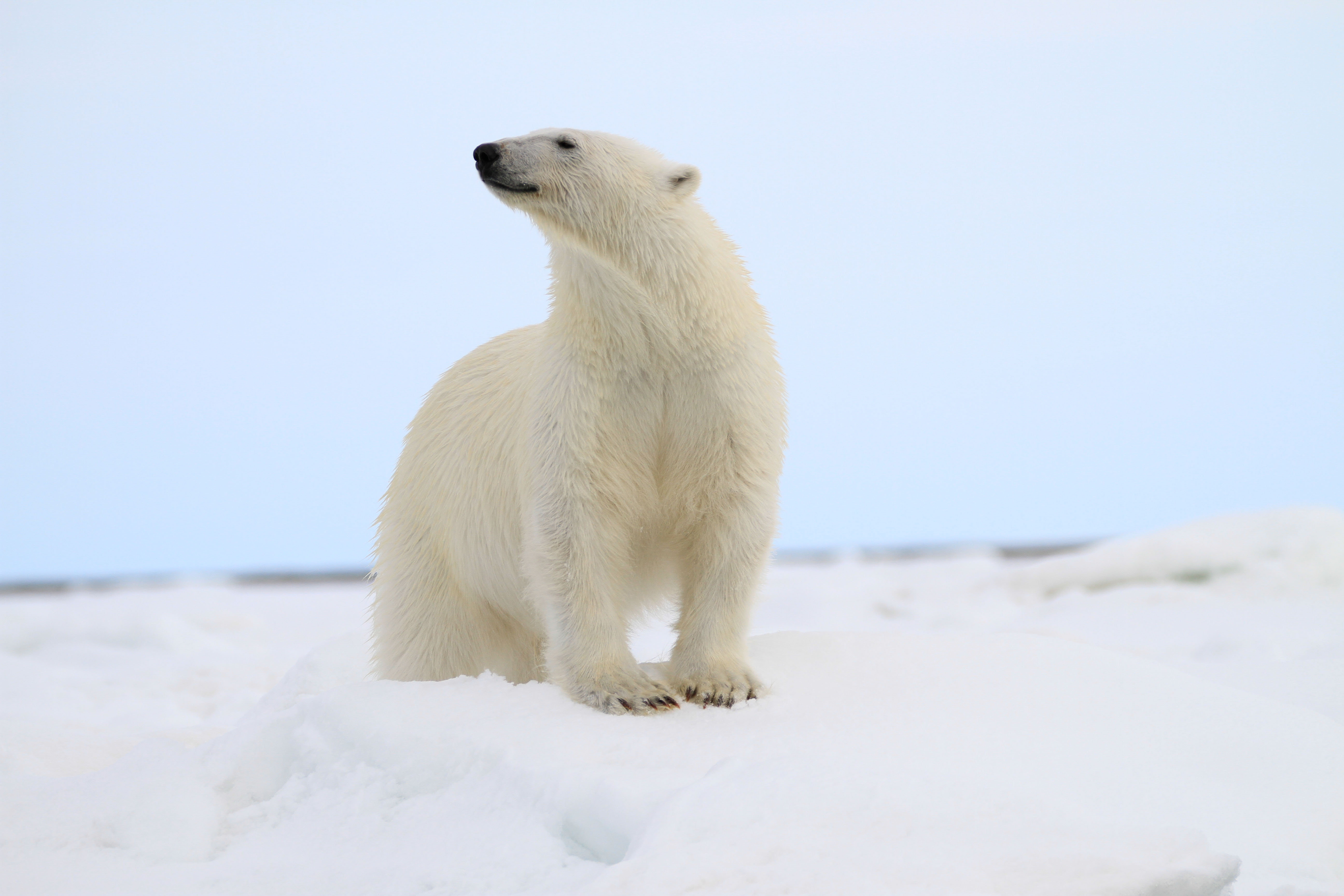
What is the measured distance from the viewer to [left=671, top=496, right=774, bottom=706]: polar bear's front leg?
2832 millimetres

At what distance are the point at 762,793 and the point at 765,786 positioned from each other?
0.08 ft

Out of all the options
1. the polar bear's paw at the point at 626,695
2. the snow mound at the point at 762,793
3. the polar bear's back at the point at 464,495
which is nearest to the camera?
the snow mound at the point at 762,793

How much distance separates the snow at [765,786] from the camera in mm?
1816

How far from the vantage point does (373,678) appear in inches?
142

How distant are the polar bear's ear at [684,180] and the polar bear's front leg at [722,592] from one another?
2.75ft

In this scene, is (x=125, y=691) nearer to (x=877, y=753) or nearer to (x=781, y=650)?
(x=781, y=650)

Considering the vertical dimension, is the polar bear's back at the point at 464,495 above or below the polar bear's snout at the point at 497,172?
below

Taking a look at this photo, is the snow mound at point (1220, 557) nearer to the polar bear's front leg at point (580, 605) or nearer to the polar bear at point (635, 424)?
the polar bear at point (635, 424)

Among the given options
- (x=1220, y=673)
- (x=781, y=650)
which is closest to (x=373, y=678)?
(x=781, y=650)

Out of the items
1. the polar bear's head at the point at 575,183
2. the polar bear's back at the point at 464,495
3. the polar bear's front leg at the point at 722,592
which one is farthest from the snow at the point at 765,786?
the polar bear's head at the point at 575,183

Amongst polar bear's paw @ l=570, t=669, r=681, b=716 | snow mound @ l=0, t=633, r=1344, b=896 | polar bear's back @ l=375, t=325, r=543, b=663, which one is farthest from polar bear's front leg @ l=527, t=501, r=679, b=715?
polar bear's back @ l=375, t=325, r=543, b=663

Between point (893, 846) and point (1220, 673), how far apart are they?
2.48 metres

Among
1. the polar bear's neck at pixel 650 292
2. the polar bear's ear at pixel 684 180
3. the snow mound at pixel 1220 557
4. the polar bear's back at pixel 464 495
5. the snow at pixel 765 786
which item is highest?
the polar bear's ear at pixel 684 180

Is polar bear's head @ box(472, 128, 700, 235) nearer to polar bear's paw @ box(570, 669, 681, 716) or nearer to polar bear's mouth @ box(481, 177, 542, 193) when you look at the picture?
polar bear's mouth @ box(481, 177, 542, 193)
